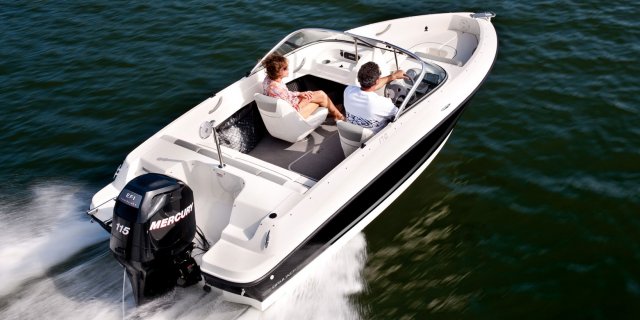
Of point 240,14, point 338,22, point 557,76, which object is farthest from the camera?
point 240,14

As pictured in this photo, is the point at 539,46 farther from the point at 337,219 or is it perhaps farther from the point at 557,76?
the point at 337,219

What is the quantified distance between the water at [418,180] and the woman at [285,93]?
1.40 m

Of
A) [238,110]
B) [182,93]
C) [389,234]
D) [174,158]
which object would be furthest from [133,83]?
[389,234]

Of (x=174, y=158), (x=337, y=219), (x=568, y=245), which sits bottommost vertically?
(x=568, y=245)

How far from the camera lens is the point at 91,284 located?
17.5ft

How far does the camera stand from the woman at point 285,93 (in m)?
6.18

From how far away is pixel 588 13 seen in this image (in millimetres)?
9695

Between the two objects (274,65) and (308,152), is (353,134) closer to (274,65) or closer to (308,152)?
(308,152)

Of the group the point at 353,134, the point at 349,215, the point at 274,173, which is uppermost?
the point at 353,134

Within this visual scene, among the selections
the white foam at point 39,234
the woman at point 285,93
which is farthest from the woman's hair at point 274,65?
the white foam at point 39,234

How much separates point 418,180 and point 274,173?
2124 millimetres

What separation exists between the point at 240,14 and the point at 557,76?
5822mm

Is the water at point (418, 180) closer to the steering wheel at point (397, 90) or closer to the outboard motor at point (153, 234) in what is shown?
the outboard motor at point (153, 234)

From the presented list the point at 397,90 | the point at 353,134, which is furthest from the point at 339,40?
the point at 353,134
